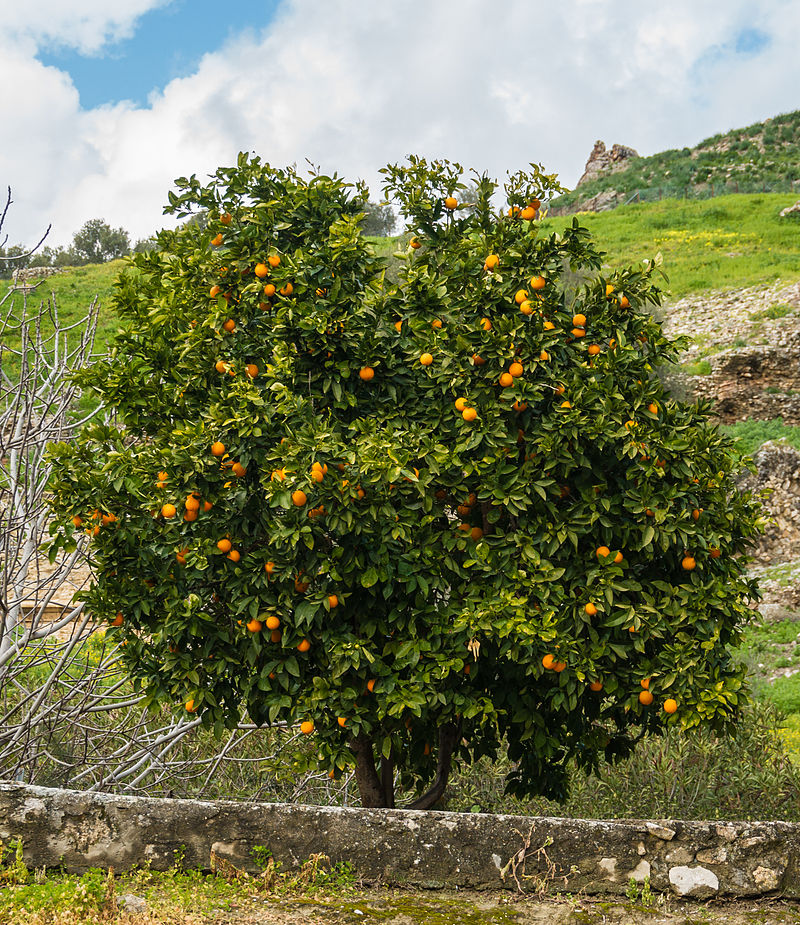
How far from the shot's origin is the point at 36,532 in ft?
16.4

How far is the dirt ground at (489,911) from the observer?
118 inches

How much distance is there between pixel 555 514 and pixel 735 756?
207 inches

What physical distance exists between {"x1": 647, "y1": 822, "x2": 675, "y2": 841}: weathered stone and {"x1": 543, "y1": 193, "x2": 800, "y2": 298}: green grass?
21.2 m

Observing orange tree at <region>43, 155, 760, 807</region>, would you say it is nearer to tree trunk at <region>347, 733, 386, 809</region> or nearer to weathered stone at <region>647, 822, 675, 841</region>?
tree trunk at <region>347, 733, 386, 809</region>

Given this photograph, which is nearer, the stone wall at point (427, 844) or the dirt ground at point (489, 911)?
the dirt ground at point (489, 911)

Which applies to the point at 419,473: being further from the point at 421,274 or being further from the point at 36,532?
the point at 36,532

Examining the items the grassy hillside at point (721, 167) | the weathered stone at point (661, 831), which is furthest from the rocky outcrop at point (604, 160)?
the weathered stone at point (661, 831)

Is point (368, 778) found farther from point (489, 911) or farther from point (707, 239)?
point (707, 239)

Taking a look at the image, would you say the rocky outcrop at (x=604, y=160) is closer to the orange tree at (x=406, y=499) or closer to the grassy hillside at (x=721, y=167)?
the grassy hillside at (x=721, y=167)

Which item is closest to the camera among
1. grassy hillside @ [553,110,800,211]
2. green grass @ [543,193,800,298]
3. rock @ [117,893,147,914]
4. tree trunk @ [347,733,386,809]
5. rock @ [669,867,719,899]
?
rock @ [117,893,147,914]

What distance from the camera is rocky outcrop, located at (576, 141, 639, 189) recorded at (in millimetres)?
50147

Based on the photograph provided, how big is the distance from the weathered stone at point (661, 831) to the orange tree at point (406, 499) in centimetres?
75

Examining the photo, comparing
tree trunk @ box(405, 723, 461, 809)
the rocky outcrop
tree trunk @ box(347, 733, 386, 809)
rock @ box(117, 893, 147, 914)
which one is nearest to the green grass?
the rocky outcrop

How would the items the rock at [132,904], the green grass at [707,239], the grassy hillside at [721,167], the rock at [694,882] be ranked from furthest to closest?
the grassy hillside at [721,167] → the green grass at [707,239] → the rock at [694,882] → the rock at [132,904]
